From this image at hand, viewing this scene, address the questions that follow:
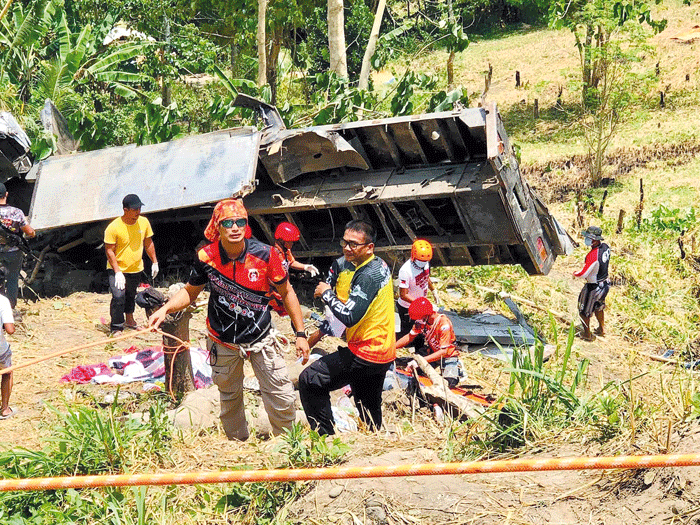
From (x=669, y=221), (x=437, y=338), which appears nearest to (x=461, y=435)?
(x=437, y=338)

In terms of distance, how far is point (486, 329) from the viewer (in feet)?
29.0

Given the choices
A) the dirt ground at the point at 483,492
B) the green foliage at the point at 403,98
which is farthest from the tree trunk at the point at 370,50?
the dirt ground at the point at 483,492

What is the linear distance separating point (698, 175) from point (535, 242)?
7.19 metres

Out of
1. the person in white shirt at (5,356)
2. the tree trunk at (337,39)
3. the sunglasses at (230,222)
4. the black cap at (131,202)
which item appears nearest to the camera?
the sunglasses at (230,222)

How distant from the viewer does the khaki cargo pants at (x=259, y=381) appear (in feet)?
16.3

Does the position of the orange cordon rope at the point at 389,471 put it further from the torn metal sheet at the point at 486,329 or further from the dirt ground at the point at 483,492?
the torn metal sheet at the point at 486,329

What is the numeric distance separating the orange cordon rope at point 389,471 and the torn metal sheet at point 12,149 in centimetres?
643

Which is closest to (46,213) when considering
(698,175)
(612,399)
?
(612,399)

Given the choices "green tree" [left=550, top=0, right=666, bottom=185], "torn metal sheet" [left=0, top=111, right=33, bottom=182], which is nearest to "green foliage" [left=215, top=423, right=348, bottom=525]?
"torn metal sheet" [left=0, top=111, right=33, bottom=182]

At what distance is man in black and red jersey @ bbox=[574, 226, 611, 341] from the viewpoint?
28.8 ft

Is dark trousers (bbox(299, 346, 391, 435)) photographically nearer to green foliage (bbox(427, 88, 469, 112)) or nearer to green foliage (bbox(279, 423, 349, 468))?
green foliage (bbox(279, 423, 349, 468))

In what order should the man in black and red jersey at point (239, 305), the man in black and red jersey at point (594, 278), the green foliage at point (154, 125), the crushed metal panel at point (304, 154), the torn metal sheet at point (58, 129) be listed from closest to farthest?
the man in black and red jersey at point (239, 305) < the crushed metal panel at point (304, 154) < the man in black and red jersey at point (594, 278) < the torn metal sheet at point (58, 129) < the green foliage at point (154, 125)

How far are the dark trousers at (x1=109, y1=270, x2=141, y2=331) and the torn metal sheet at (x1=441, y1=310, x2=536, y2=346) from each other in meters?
3.54

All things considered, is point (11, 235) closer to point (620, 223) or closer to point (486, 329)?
point (486, 329)
